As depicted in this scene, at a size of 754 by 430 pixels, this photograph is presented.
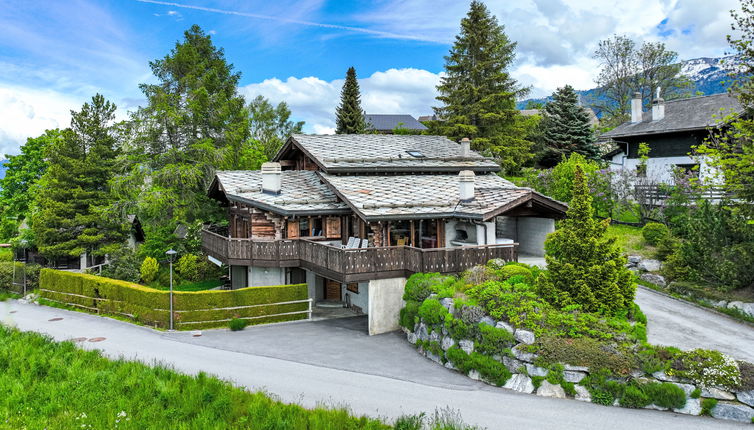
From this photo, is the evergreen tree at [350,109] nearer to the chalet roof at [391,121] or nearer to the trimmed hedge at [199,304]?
the chalet roof at [391,121]

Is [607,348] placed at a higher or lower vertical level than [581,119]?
lower

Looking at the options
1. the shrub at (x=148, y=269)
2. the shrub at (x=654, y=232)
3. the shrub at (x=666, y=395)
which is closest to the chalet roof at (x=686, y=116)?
the shrub at (x=654, y=232)

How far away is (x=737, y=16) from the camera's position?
681 inches

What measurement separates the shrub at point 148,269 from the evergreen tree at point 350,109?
98.3ft

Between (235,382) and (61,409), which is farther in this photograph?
(235,382)

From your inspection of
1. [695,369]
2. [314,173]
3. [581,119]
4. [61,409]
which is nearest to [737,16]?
[695,369]

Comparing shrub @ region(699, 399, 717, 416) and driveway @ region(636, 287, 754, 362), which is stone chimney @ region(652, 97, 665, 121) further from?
shrub @ region(699, 399, 717, 416)

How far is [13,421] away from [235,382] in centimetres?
488

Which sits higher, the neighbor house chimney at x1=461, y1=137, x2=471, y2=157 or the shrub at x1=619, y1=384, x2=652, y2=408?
the neighbor house chimney at x1=461, y1=137, x2=471, y2=157

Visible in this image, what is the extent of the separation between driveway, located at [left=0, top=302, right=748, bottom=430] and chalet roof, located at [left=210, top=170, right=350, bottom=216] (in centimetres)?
516

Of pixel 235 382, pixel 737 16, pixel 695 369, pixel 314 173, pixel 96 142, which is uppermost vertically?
pixel 737 16

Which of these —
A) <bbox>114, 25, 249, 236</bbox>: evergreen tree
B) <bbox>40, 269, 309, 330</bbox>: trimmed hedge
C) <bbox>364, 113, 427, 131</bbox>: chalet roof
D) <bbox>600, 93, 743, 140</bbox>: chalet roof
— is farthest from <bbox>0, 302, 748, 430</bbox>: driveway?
<bbox>364, 113, 427, 131</bbox>: chalet roof

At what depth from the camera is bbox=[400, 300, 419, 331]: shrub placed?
17672 mm

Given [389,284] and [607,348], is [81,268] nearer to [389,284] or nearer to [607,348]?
[389,284]
